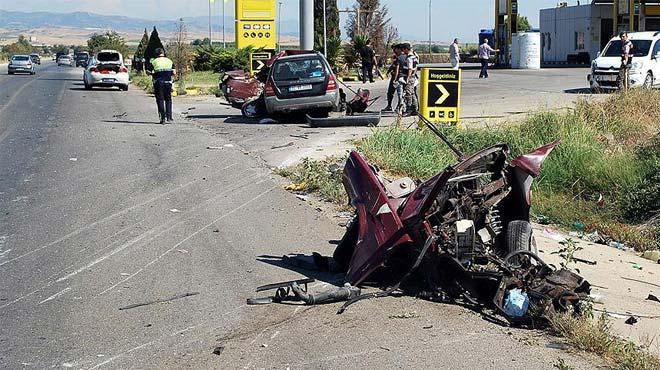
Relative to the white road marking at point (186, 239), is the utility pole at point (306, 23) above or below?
above

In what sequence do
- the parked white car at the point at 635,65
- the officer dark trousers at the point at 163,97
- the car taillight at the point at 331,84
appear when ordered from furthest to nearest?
the parked white car at the point at 635,65
the officer dark trousers at the point at 163,97
the car taillight at the point at 331,84

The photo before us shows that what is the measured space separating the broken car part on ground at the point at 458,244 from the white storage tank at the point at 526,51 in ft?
151

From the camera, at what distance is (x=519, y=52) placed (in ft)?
175

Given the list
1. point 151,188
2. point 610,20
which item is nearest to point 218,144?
point 151,188

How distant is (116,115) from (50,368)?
20.5m

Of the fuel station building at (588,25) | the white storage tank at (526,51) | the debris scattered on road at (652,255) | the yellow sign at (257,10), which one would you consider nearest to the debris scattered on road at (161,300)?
the debris scattered on road at (652,255)

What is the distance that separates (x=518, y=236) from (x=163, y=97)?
52.3 ft

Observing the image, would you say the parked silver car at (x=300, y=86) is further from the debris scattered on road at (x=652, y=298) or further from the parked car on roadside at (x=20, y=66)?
the parked car on roadside at (x=20, y=66)

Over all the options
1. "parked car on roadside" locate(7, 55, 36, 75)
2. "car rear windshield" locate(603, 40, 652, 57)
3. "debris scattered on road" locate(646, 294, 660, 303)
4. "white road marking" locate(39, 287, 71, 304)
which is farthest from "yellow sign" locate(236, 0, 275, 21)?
"debris scattered on road" locate(646, 294, 660, 303)

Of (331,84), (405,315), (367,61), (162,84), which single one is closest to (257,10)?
(367,61)

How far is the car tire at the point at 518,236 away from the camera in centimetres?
815

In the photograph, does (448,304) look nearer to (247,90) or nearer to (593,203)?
(593,203)

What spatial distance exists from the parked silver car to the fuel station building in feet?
102

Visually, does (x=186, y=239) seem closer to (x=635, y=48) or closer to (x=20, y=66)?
(x=635, y=48)
